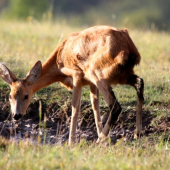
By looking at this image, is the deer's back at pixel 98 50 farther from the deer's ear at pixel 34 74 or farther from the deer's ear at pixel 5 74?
the deer's ear at pixel 5 74

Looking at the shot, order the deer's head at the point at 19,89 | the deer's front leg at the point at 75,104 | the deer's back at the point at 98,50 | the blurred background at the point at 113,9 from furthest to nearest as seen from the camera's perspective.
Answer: the blurred background at the point at 113,9 → the deer's front leg at the point at 75,104 → the deer's head at the point at 19,89 → the deer's back at the point at 98,50

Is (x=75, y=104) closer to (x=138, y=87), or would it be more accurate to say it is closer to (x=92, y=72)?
(x=92, y=72)

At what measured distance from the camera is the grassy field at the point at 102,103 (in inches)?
184

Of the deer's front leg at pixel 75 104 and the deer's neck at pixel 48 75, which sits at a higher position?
the deer's neck at pixel 48 75

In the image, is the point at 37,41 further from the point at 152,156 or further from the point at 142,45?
the point at 152,156

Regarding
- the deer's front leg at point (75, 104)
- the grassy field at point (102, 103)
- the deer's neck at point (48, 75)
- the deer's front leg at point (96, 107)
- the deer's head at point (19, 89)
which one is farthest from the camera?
the deer's neck at point (48, 75)

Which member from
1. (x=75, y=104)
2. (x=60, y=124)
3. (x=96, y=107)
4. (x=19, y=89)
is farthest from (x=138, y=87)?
(x=19, y=89)

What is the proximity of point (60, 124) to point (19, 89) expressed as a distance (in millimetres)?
1328

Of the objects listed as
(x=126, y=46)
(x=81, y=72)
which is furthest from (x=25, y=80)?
(x=126, y=46)

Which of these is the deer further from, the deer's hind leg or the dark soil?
the dark soil

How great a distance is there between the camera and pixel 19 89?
710 cm

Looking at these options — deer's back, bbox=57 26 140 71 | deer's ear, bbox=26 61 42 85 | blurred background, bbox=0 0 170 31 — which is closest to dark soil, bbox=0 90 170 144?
deer's ear, bbox=26 61 42 85

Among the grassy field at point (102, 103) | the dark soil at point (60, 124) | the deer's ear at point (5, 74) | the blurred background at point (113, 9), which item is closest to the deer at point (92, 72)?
the deer's ear at point (5, 74)

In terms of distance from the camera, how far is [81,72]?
23.9 ft
